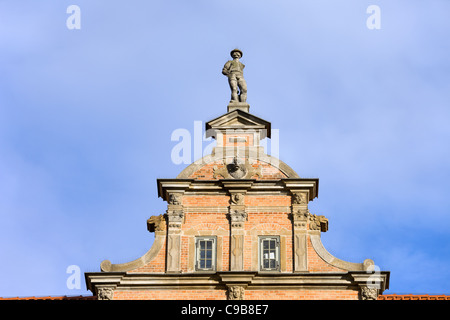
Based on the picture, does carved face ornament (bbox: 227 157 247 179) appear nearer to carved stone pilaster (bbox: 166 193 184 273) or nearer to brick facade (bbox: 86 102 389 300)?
brick facade (bbox: 86 102 389 300)

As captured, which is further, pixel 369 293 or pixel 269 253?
pixel 269 253

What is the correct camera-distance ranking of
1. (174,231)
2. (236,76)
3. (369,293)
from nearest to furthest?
(369,293), (174,231), (236,76)

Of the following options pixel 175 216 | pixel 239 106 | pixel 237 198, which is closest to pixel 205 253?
pixel 175 216

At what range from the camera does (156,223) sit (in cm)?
2478

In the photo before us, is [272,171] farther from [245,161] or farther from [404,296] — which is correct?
[404,296]

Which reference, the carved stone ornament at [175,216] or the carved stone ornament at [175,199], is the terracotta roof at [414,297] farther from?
the carved stone ornament at [175,199]

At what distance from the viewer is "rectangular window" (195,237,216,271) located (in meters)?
24.1

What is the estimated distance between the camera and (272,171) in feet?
84.5

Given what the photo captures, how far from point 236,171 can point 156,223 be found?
2711 mm

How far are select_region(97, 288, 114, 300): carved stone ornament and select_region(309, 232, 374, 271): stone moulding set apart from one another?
17.7 feet

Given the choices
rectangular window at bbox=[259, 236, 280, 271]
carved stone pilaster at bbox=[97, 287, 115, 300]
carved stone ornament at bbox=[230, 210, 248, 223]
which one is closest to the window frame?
rectangular window at bbox=[259, 236, 280, 271]

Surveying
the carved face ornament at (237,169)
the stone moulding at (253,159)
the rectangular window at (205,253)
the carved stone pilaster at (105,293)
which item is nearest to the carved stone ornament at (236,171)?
the carved face ornament at (237,169)

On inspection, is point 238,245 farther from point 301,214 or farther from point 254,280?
point 301,214
